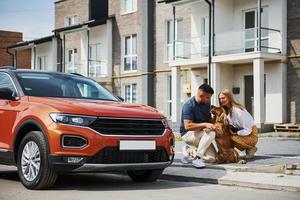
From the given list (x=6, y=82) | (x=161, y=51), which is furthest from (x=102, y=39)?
(x=6, y=82)

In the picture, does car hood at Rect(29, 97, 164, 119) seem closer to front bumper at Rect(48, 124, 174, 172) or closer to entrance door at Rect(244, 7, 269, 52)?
front bumper at Rect(48, 124, 174, 172)

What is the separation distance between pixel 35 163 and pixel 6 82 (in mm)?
1843

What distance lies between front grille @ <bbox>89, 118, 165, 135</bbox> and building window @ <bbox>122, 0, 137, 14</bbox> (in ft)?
87.2

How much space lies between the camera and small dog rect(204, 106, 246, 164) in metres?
10.4

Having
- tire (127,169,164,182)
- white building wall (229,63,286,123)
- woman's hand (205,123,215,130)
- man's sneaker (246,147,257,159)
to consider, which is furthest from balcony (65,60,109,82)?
tire (127,169,164,182)

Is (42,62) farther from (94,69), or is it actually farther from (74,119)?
(74,119)

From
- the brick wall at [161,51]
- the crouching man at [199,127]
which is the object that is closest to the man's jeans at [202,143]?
the crouching man at [199,127]

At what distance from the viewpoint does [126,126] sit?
7.95m

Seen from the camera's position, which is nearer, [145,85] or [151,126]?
[151,126]

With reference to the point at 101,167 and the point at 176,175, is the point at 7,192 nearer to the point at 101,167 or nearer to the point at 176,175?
the point at 101,167

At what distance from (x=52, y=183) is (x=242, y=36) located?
18.4 m

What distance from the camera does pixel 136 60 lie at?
1324 inches

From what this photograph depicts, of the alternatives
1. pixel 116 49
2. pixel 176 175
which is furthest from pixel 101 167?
pixel 116 49

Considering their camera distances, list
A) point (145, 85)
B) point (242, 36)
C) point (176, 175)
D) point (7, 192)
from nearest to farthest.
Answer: point (7, 192), point (176, 175), point (242, 36), point (145, 85)
